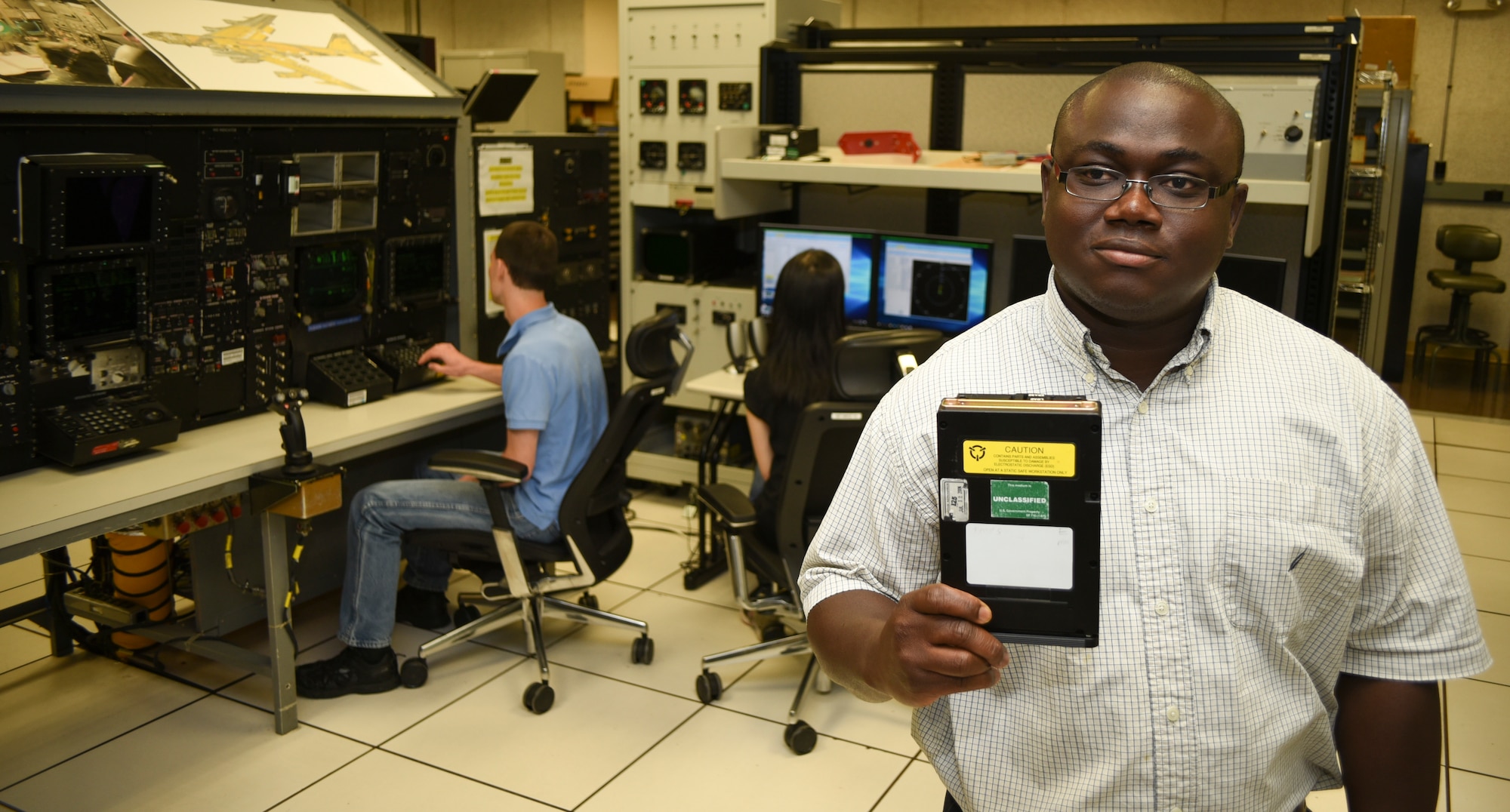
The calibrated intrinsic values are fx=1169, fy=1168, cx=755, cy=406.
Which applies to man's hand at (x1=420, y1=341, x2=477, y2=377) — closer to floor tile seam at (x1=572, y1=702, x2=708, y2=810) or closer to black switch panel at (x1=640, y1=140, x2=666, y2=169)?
floor tile seam at (x1=572, y1=702, x2=708, y2=810)

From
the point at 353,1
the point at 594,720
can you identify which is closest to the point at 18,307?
the point at 594,720

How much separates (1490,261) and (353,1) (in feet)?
29.5

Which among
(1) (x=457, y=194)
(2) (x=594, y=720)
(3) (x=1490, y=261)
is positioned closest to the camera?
(2) (x=594, y=720)

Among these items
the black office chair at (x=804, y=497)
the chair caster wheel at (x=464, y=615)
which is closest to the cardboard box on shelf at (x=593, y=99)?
the chair caster wheel at (x=464, y=615)

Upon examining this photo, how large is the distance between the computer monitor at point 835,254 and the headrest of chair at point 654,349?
99 cm

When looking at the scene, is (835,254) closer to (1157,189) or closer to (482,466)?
(482,466)

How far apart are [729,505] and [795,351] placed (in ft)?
1.42

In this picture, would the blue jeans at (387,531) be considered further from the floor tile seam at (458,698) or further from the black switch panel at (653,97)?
the black switch panel at (653,97)

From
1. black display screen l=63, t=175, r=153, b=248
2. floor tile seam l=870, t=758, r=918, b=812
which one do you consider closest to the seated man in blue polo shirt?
black display screen l=63, t=175, r=153, b=248

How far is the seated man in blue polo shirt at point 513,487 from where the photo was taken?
296 centimetres

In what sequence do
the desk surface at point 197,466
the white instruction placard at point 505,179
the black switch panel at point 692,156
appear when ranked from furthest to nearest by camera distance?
the black switch panel at point 692,156 < the white instruction placard at point 505,179 < the desk surface at point 197,466

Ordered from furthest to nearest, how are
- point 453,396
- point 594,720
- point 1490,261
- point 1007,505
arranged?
point 1490,261 < point 453,396 < point 594,720 < point 1007,505

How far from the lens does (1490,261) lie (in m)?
6.88

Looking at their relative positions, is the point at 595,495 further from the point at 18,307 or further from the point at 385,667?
the point at 18,307
